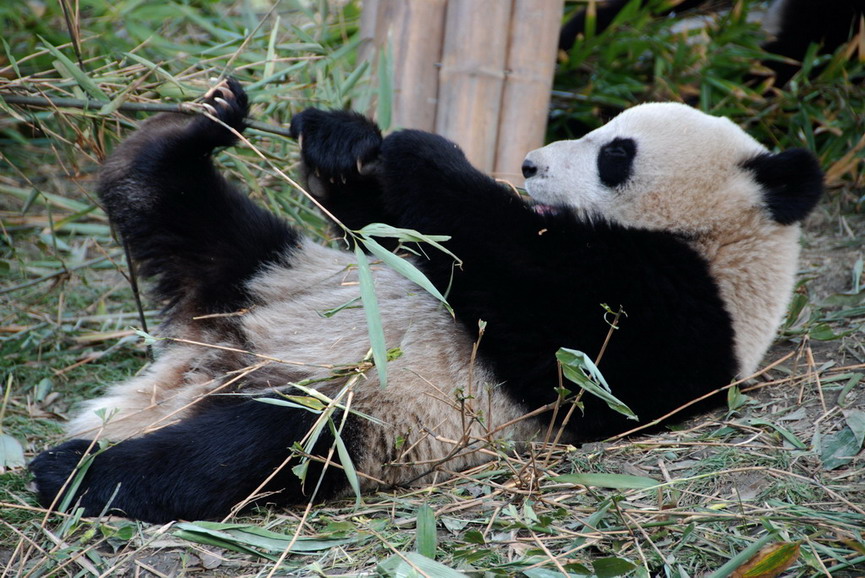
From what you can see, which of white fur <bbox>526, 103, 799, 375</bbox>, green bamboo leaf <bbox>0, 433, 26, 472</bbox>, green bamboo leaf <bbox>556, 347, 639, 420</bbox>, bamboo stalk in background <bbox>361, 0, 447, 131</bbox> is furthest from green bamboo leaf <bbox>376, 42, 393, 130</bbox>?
green bamboo leaf <bbox>0, 433, 26, 472</bbox>

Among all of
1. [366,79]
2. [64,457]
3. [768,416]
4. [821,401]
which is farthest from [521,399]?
[366,79]

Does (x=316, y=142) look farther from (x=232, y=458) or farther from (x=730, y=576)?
(x=730, y=576)

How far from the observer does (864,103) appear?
3836 millimetres

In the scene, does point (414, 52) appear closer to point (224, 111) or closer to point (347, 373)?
point (224, 111)

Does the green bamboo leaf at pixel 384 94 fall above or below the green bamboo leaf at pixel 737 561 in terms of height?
above

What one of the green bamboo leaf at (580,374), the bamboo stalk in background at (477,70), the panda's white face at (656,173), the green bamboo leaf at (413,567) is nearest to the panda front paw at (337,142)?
the panda's white face at (656,173)

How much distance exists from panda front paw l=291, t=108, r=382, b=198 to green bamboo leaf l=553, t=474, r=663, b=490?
1.12 metres

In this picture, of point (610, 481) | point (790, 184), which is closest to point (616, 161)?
point (790, 184)

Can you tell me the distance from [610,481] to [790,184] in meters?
1.08

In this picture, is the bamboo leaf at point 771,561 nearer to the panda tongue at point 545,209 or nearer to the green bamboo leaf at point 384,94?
the panda tongue at point 545,209

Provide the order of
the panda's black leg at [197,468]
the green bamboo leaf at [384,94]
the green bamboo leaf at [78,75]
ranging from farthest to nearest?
the green bamboo leaf at [384,94]
the green bamboo leaf at [78,75]
the panda's black leg at [197,468]

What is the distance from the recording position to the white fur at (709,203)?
2.28 m

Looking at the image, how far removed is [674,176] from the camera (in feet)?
7.72

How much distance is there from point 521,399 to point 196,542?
0.90 m
